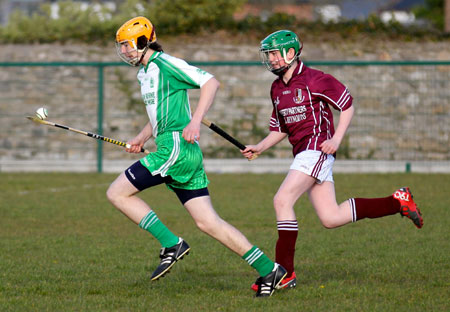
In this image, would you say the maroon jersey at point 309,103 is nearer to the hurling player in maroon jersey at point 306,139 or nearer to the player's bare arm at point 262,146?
the hurling player in maroon jersey at point 306,139

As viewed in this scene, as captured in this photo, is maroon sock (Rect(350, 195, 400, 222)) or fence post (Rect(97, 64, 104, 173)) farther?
fence post (Rect(97, 64, 104, 173))

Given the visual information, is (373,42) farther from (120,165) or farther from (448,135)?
(120,165)

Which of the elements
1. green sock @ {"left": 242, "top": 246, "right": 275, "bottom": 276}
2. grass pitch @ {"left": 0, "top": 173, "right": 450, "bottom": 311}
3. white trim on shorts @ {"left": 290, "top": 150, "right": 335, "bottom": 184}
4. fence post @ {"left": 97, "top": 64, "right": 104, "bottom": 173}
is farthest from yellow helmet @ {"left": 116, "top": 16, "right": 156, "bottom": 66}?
fence post @ {"left": 97, "top": 64, "right": 104, "bottom": 173}

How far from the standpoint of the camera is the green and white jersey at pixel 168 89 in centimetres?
534

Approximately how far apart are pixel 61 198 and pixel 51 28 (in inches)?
436

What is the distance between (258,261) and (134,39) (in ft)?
5.61

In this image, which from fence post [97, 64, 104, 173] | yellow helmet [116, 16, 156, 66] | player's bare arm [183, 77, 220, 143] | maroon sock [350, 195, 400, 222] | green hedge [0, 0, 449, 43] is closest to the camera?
player's bare arm [183, 77, 220, 143]

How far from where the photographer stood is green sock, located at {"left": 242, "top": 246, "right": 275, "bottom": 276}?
208 inches

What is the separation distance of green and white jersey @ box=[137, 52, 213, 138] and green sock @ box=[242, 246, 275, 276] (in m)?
0.96

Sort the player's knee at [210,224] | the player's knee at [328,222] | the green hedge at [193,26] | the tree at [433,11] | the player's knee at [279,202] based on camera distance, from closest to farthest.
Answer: the player's knee at [210,224] → the player's knee at [279,202] → the player's knee at [328,222] → the green hedge at [193,26] → the tree at [433,11]

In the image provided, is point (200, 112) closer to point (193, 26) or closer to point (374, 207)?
point (374, 207)

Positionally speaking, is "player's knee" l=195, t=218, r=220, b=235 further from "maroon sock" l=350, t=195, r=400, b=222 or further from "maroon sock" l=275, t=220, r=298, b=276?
"maroon sock" l=350, t=195, r=400, b=222

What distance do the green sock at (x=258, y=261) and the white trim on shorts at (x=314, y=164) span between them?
711mm

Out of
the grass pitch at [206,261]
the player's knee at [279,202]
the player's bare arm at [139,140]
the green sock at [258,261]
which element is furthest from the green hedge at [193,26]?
the green sock at [258,261]
